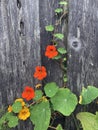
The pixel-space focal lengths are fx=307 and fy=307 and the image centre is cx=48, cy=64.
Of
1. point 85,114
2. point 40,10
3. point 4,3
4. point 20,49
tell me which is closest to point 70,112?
point 85,114

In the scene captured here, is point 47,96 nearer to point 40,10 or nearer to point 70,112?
point 70,112

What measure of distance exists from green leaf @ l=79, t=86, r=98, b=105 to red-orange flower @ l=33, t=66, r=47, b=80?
0.36 meters

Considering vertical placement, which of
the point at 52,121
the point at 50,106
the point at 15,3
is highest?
the point at 15,3

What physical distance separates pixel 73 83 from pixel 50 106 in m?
0.28

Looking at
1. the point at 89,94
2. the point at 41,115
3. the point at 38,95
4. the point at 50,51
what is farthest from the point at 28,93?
the point at 89,94

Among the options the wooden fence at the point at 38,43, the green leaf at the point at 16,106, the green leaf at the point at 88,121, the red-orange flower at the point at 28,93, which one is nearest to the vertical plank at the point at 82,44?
the wooden fence at the point at 38,43

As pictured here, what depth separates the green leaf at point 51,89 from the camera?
2532 millimetres

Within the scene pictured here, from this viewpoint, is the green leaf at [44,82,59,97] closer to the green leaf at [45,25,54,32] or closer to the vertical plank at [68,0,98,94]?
the vertical plank at [68,0,98,94]

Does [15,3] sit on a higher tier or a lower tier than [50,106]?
higher

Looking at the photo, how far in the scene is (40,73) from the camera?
2527mm

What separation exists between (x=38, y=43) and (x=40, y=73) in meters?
0.25

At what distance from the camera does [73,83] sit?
2.64m

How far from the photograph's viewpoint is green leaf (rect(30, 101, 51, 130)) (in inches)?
100

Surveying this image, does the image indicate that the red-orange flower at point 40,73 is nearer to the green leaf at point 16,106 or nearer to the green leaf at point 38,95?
the green leaf at point 38,95
